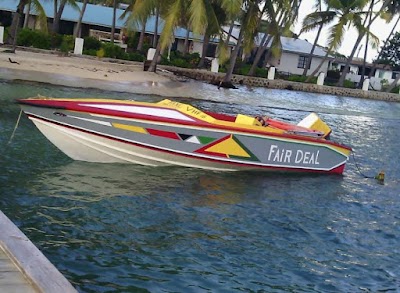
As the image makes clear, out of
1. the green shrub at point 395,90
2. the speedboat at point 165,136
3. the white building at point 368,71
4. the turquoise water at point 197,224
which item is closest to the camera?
the turquoise water at point 197,224

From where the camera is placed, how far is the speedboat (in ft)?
44.5

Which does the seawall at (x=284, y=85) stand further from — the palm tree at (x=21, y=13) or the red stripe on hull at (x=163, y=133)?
the red stripe on hull at (x=163, y=133)

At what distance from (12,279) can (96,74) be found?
29.1 meters

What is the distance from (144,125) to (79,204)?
118 inches

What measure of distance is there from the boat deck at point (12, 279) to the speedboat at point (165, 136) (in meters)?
7.21

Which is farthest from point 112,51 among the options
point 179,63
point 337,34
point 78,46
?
point 337,34

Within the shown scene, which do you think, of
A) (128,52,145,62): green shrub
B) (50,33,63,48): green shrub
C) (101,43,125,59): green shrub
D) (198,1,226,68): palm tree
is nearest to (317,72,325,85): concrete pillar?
(128,52,145,62): green shrub

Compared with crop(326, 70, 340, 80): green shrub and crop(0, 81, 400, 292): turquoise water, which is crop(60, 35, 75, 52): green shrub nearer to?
crop(0, 81, 400, 292): turquoise water

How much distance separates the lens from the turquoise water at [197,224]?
352 inches

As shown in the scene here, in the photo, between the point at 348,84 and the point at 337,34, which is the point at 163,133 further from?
the point at 348,84

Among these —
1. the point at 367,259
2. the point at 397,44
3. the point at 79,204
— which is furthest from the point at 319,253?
the point at 397,44

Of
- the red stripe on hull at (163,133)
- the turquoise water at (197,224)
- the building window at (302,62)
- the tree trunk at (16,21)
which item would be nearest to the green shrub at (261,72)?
the building window at (302,62)

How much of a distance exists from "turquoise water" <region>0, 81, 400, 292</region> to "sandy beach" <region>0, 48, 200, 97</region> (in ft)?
43.9

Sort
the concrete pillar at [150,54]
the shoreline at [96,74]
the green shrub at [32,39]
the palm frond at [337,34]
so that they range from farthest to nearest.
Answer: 1. the palm frond at [337,34]
2. the concrete pillar at [150,54]
3. the green shrub at [32,39]
4. the shoreline at [96,74]
